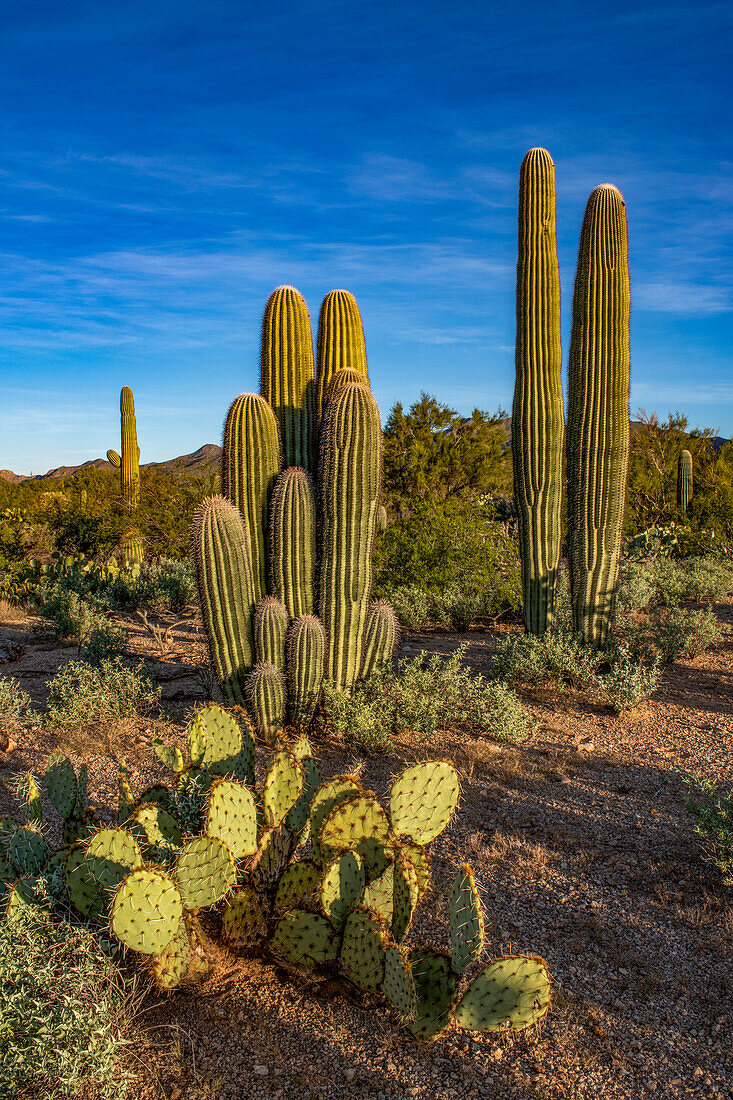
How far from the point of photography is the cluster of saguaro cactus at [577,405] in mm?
7820

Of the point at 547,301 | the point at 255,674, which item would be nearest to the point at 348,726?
the point at 255,674

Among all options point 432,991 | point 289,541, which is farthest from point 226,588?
point 432,991

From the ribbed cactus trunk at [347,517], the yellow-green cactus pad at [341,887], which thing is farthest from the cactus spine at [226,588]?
the yellow-green cactus pad at [341,887]

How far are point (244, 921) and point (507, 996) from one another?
1.21 m

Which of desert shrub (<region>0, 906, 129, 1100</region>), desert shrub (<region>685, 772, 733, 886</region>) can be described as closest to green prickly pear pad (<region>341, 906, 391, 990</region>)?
desert shrub (<region>0, 906, 129, 1100</region>)

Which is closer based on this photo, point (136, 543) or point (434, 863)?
point (434, 863)

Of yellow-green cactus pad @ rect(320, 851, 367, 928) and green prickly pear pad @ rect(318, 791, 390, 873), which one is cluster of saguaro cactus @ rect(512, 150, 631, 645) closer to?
green prickly pear pad @ rect(318, 791, 390, 873)

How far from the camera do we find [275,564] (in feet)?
21.0

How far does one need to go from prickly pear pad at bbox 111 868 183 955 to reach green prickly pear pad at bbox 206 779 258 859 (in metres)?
0.34

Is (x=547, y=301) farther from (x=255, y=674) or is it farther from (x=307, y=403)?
(x=255, y=674)

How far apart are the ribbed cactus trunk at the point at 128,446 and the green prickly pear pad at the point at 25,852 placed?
622 inches

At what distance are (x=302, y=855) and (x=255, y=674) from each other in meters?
2.05

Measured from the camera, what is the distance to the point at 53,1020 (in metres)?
2.47

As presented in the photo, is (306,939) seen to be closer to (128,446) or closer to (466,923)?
(466,923)
